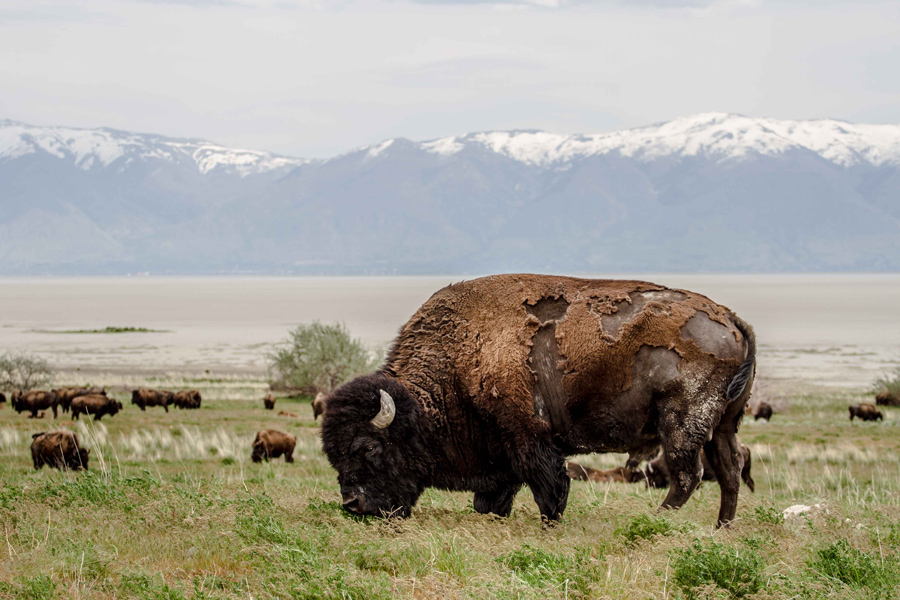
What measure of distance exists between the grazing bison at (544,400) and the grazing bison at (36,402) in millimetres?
19899

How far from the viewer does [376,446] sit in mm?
8203

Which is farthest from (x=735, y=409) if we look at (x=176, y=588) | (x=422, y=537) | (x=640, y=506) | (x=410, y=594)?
(x=176, y=588)

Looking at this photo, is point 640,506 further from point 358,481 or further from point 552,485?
point 358,481

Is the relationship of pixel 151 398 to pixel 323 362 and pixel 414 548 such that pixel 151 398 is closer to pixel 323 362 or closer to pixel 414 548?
pixel 323 362

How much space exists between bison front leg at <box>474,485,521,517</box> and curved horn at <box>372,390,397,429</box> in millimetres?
1520

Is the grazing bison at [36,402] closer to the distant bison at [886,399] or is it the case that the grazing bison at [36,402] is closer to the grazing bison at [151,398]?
the grazing bison at [151,398]

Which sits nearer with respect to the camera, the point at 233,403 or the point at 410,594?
the point at 410,594

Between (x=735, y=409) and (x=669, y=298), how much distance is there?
4.24ft

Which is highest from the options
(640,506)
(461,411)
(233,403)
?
(461,411)

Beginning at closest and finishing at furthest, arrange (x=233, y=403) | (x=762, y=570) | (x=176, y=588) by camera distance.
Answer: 1. (x=176, y=588)
2. (x=762, y=570)
3. (x=233, y=403)

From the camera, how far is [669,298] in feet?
29.3

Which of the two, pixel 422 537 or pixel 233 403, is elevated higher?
pixel 422 537

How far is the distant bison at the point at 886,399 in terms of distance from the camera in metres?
39.1

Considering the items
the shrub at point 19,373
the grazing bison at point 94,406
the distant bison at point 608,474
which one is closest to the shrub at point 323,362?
the shrub at point 19,373
